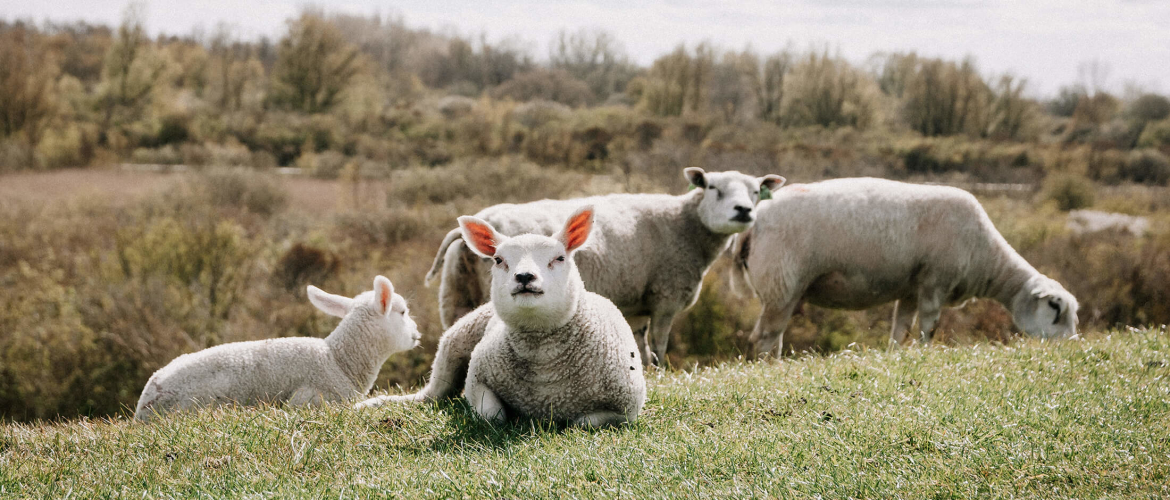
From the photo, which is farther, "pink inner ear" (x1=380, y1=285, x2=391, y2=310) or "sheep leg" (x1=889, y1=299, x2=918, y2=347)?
"sheep leg" (x1=889, y1=299, x2=918, y2=347)

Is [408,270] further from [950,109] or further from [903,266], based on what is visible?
[950,109]

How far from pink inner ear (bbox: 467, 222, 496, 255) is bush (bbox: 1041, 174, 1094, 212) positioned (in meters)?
33.3

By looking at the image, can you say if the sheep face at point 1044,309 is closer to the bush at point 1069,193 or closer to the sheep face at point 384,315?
the sheep face at point 384,315

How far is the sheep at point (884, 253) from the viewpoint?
28.3 ft

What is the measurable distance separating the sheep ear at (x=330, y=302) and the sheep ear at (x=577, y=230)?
2.45 meters

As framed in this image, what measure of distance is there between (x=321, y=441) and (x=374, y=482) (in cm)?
77

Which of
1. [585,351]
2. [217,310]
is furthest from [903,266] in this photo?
[217,310]

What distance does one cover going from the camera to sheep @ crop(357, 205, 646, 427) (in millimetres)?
4430

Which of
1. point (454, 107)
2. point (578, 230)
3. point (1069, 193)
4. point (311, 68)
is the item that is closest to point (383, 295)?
point (578, 230)

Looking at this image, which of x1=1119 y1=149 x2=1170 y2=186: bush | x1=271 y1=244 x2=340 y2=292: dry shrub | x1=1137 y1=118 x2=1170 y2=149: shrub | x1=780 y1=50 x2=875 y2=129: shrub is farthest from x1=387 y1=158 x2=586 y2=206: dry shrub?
x1=1137 y1=118 x2=1170 y2=149: shrub

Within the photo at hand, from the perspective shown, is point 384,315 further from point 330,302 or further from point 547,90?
point 547,90

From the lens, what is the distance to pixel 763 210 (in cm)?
892

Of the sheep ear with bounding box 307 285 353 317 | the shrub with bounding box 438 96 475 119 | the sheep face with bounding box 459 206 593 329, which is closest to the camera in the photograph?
the sheep face with bounding box 459 206 593 329

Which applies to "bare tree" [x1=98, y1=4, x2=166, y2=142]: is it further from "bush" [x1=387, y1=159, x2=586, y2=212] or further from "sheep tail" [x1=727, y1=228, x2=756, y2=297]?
"sheep tail" [x1=727, y1=228, x2=756, y2=297]
